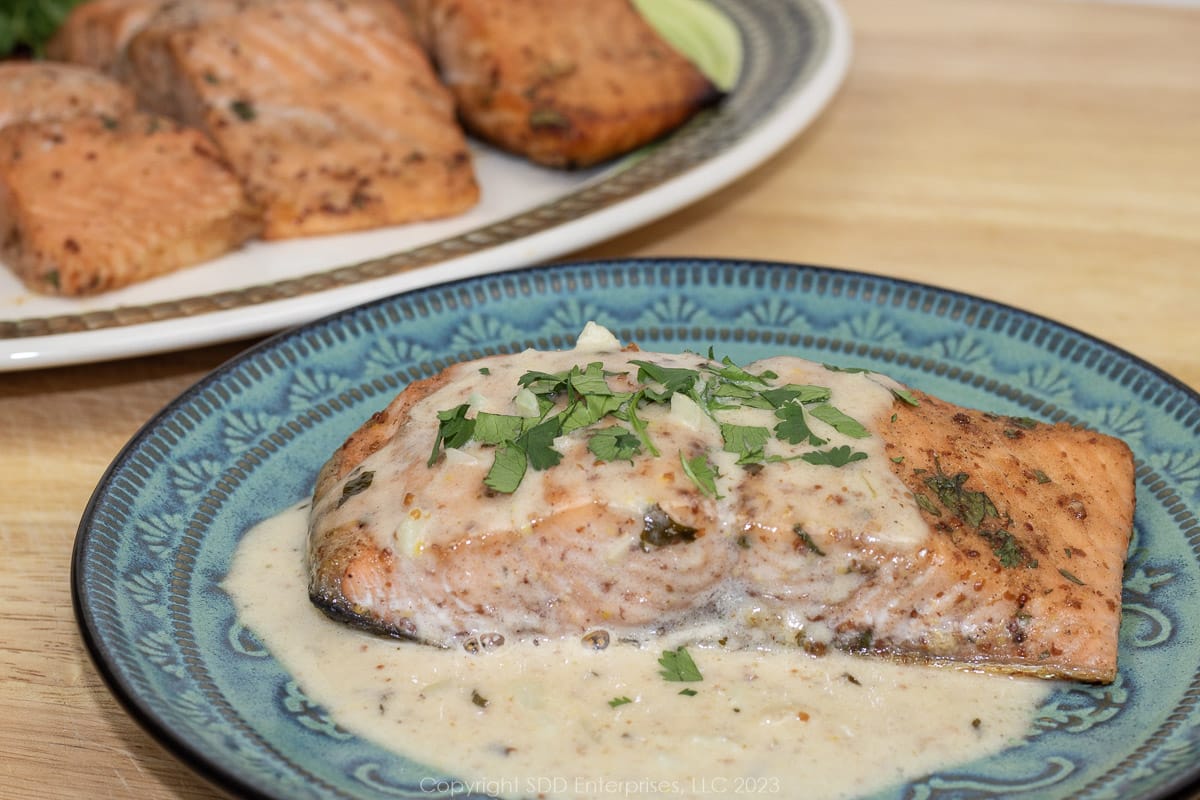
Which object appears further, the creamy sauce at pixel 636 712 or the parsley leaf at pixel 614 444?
the parsley leaf at pixel 614 444

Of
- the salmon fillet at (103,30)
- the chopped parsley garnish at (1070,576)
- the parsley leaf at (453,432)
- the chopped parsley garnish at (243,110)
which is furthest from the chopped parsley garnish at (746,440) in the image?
the salmon fillet at (103,30)

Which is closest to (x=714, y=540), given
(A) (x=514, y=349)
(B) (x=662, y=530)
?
(B) (x=662, y=530)

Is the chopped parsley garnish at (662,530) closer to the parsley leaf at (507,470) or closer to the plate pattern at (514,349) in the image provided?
the parsley leaf at (507,470)

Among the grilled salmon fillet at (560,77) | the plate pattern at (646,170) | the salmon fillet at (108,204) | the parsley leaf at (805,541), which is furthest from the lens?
the grilled salmon fillet at (560,77)

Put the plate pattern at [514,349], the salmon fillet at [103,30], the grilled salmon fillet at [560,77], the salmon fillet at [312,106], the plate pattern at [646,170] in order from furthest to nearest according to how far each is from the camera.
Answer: the salmon fillet at [103,30] → the grilled salmon fillet at [560,77] → the salmon fillet at [312,106] → the plate pattern at [646,170] → the plate pattern at [514,349]

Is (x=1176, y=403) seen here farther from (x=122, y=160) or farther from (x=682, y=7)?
(x=682, y=7)
